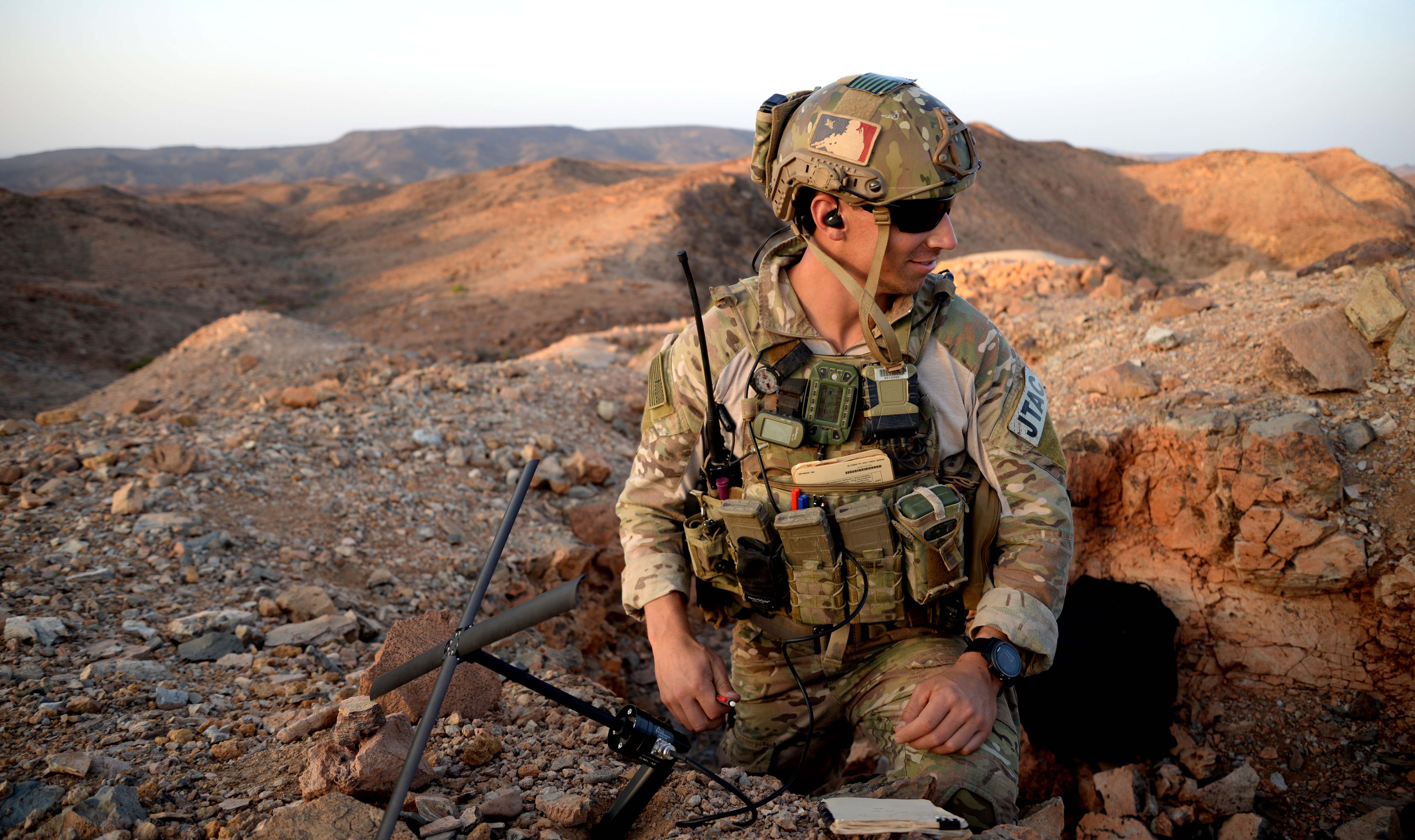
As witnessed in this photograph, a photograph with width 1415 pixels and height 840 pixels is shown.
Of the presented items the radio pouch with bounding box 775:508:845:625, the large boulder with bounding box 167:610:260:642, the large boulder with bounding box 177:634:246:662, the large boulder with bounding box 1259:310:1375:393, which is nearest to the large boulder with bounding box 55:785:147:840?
the large boulder with bounding box 177:634:246:662

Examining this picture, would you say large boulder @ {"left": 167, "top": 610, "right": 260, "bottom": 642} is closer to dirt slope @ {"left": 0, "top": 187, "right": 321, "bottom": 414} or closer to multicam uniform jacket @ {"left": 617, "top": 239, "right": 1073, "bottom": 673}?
multicam uniform jacket @ {"left": 617, "top": 239, "right": 1073, "bottom": 673}

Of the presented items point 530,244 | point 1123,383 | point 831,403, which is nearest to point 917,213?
point 831,403

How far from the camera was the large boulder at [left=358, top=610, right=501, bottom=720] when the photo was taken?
232cm

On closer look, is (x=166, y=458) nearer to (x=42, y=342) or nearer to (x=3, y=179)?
(x=42, y=342)

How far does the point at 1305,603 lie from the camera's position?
3.16 meters

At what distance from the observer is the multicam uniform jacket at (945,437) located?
207cm

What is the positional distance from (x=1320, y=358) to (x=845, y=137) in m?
2.84

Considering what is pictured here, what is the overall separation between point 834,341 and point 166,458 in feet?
12.1

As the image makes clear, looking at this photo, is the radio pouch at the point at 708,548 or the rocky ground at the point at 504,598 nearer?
the rocky ground at the point at 504,598

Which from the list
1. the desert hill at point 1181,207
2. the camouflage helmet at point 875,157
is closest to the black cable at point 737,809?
the camouflage helmet at point 875,157

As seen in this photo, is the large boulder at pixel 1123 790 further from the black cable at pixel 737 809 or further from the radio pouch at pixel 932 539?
the black cable at pixel 737 809

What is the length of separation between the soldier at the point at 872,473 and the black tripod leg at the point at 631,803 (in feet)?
0.61

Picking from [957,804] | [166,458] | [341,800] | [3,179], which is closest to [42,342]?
[166,458]

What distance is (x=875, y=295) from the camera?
2.16m
